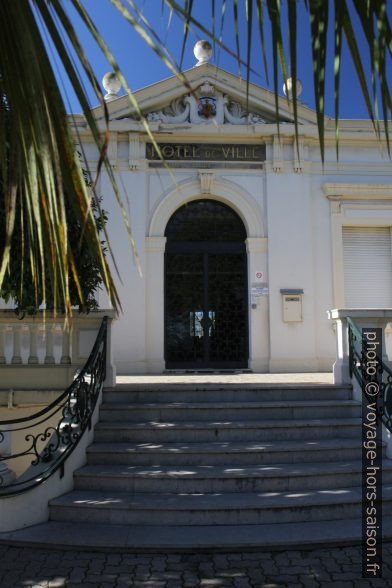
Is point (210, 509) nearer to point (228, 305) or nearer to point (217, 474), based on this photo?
point (217, 474)

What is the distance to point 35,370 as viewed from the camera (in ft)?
23.0

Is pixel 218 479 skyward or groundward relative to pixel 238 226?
groundward

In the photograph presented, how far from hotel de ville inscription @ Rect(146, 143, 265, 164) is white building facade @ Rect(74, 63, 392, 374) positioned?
0.02 m

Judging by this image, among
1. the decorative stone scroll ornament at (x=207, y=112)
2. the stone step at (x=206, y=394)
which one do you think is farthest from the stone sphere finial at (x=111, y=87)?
the stone step at (x=206, y=394)

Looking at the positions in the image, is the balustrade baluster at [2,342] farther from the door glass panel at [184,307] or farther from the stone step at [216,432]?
the door glass panel at [184,307]

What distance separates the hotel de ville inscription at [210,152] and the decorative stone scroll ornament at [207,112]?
55cm

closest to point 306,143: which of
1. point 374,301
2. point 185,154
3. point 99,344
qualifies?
point 185,154

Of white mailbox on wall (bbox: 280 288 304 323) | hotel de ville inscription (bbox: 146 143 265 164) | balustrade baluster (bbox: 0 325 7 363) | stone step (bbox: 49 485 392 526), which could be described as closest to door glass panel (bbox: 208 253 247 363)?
white mailbox on wall (bbox: 280 288 304 323)

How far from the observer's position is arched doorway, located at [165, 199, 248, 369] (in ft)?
36.6

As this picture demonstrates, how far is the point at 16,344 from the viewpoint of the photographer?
7082 mm

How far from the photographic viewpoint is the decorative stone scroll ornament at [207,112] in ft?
37.7

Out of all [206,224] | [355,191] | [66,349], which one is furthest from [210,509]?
[355,191]

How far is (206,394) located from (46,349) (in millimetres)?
2381

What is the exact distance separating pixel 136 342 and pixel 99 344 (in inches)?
172
